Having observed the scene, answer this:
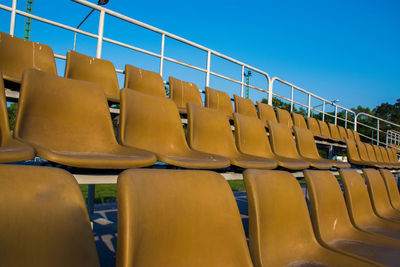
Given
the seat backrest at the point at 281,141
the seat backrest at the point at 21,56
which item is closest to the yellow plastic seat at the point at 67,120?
the seat backrest at the point at 21,56

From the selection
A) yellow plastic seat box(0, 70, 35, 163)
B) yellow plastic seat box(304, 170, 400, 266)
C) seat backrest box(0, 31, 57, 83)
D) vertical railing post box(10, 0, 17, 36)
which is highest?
vertical railing post box(10, 0, 17, 36)

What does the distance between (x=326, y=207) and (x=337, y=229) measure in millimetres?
154

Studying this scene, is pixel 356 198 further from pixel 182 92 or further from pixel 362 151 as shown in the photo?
pixel 362 151

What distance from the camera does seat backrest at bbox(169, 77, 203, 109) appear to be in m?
2.56

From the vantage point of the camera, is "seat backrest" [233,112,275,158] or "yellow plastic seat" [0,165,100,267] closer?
"yellow plastic seat" [0,165,100,267]

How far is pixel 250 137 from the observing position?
204 centimetres

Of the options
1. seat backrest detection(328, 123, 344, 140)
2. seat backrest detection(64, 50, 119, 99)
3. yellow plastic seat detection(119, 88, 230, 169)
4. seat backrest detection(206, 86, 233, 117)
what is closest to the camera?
yellow plastic seat detection(119, 88, 230, 169)

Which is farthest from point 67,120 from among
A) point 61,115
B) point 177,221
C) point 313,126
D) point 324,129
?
point 324,129

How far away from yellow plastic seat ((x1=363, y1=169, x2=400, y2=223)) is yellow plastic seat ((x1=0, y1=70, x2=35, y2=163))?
1789mm

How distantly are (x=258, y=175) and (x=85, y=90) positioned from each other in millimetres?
979

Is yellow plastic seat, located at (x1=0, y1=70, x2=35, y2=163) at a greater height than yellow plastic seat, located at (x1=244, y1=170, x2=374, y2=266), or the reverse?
yellow plastic seat, located at (x1=0, y1=70, x2=35, y2=163)

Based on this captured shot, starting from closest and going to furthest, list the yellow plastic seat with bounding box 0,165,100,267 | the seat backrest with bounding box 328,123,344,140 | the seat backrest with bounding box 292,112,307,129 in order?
the yellow plastic seat with bounding box 0,165,100,267
the seat backrest with bounding box 292,112,307,129
the seat backrest with bounding box 328,123,344,140

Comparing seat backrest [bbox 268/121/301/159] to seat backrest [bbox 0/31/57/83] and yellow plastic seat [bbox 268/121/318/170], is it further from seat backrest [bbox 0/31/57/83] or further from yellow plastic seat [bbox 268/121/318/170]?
seat backrest [bbox 0/31/57/83]

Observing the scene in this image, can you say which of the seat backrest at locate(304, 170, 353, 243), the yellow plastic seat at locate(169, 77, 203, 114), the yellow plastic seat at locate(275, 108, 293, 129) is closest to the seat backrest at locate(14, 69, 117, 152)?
the seat backrest at locate(304, 170, 353, 243)
